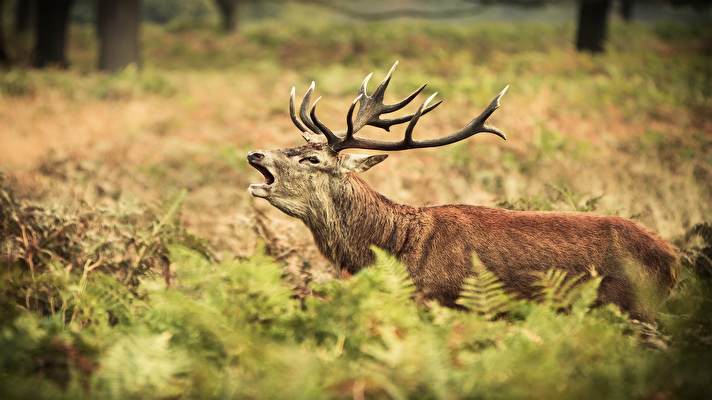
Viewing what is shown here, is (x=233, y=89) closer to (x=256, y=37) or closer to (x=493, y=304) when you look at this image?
(x=256, y=37)

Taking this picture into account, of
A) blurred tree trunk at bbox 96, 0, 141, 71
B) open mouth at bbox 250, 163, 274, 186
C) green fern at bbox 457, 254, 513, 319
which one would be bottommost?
green fern at bbox 457, 254, 513, 319

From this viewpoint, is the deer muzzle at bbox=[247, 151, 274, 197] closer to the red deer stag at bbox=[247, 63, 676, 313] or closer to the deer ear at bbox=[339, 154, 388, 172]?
the red deer stag at bbox=[247, 63, 676, 313]

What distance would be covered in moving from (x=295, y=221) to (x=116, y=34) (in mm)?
13532

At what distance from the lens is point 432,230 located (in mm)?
5004

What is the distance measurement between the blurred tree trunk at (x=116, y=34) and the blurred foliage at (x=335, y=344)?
567 inches

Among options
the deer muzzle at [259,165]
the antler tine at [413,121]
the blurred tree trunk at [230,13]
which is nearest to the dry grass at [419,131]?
the deer muzzle at [259,165]

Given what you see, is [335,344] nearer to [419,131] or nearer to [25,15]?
[419,131]

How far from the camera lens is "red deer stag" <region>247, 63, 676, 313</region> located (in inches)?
182

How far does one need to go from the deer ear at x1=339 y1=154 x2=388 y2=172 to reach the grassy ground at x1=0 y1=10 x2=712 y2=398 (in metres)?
0.84

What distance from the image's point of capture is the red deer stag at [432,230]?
4.63m

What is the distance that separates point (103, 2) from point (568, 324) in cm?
A: 1715

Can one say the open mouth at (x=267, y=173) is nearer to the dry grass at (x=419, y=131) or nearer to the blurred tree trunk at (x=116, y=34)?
the dry grass at (x=419, y=131)

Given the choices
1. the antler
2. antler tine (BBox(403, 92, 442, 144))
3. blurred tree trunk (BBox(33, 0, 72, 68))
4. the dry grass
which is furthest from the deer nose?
blurred tree trunk (BBox(33, 0, 72, 68))

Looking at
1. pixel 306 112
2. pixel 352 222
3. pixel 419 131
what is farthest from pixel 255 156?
pixel 419 131
